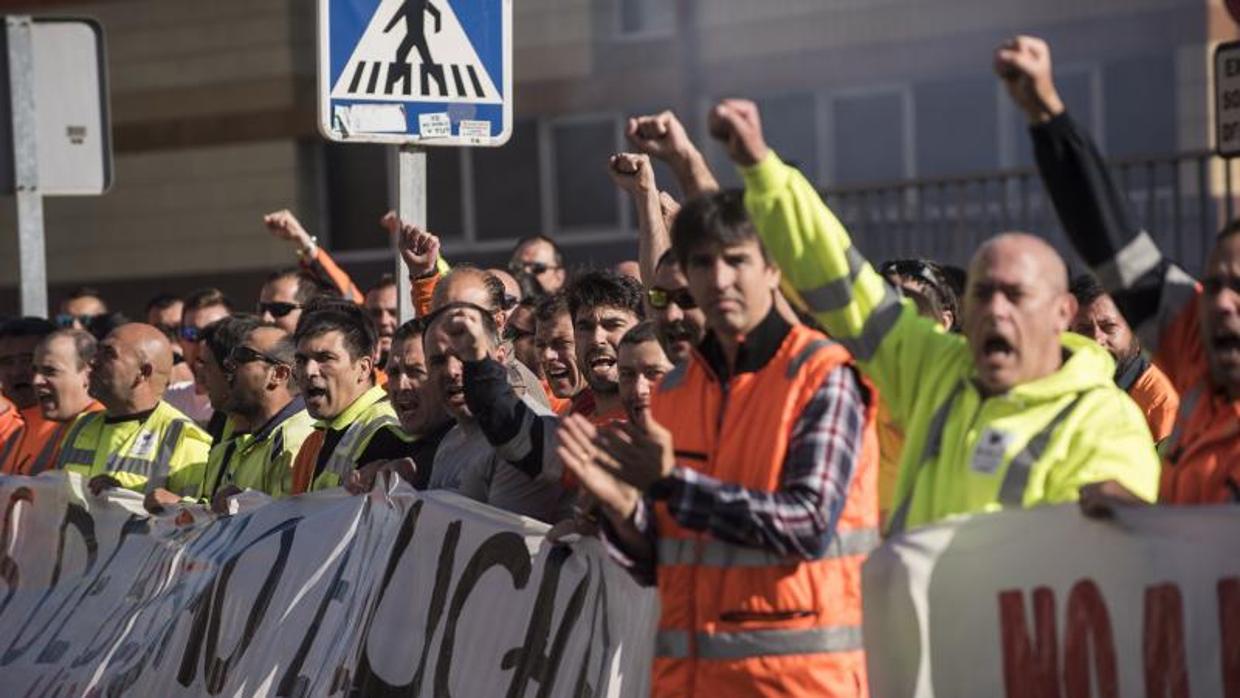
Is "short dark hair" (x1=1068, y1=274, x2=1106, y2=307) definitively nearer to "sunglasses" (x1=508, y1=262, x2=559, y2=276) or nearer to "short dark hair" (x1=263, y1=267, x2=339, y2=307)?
"sunglasses" (x1=508, y1=262, x2=559, y2=276)

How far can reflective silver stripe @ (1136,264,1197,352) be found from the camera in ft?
17.4

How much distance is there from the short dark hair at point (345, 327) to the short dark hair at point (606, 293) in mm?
1044

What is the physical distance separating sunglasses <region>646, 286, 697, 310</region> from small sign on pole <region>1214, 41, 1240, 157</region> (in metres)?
3.09

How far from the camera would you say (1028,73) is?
16.8 feet

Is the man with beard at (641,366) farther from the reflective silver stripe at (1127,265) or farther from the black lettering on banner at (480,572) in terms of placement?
the reflective silver stripe at (1127,265)

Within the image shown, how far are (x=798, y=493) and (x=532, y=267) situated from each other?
696 centimetres

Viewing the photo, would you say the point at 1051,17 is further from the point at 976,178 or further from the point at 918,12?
the point at 976,178

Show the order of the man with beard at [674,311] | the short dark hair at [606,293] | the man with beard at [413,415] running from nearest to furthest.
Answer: the man with beard at [674,311] < the man with beard at [413,415] < the short dark hair at [606,293]

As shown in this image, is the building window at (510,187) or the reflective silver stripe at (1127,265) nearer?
the reflective silver stripe at (1127,265)

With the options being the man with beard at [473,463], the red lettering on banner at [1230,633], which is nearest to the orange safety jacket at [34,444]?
the man with beard at [473,463]

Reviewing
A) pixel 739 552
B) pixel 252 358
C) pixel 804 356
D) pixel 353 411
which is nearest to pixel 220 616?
pixel 353 411

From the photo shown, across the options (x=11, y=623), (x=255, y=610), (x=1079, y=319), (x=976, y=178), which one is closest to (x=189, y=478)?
(x=11, y=623)

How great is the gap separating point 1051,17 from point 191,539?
12127 millimetres

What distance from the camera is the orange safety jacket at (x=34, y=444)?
35.4 ft
